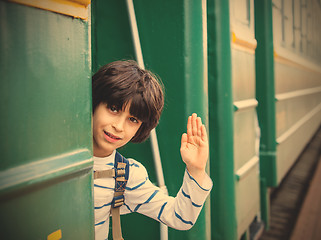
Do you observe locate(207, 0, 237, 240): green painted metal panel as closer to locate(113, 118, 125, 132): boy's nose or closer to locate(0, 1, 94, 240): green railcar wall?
locate(113, 118, 125, 132): boy's nose

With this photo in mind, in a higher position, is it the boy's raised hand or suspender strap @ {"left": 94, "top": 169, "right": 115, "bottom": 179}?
the boy's raised hand

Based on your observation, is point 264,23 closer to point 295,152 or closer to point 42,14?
point 295,152

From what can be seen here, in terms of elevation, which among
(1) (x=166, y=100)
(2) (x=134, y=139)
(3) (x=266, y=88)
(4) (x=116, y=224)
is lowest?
(4) (x=116, y=224)

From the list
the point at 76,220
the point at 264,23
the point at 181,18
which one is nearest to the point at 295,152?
the point at 264,23

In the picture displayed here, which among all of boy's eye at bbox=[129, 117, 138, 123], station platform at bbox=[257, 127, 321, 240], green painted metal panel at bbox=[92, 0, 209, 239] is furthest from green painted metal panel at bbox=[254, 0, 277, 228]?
boy's eye at bbox=[129, 117, 138, 123]

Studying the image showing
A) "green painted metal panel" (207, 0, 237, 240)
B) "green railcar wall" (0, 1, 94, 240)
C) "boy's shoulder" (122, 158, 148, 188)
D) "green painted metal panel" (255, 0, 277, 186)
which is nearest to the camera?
"green railcar wall" (0, 1, 94, 240)

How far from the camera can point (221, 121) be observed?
170 cm

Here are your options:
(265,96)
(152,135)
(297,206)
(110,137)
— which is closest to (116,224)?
(110,137)

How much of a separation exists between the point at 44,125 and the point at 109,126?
0.95 ft

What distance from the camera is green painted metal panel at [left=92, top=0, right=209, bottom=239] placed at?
130 cm

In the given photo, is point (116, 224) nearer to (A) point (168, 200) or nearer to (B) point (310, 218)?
(A) point (168, 200)

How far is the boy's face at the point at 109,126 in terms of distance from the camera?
0.93 meters

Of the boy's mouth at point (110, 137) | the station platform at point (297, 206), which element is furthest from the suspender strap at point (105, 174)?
the station platform at point (297, 206)

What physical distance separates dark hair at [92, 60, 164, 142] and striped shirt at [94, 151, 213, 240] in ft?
0.58
